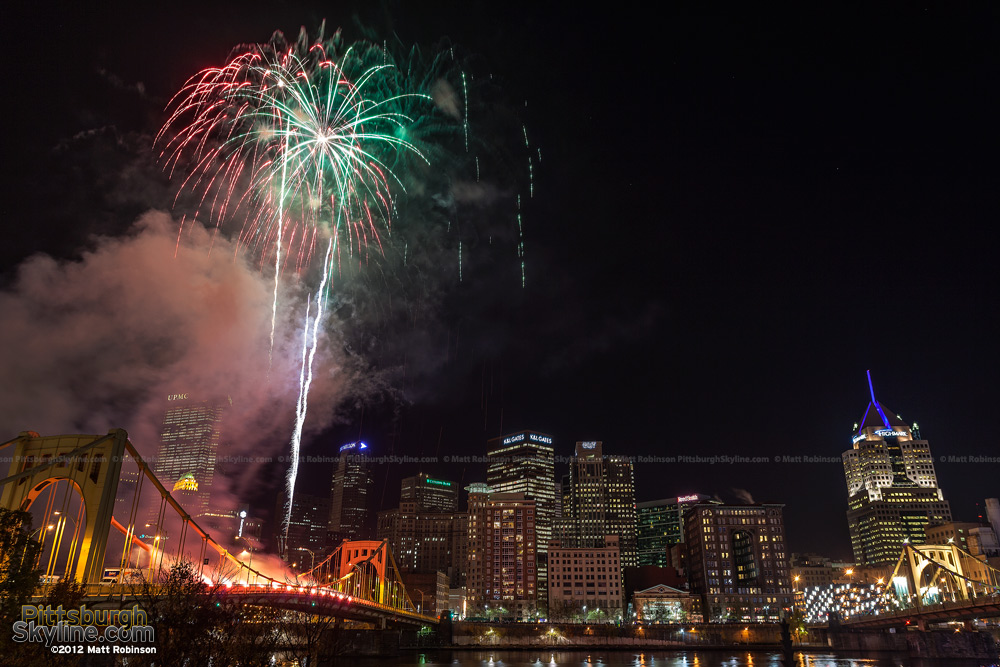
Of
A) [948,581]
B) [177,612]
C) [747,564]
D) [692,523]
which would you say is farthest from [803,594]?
[177,612]

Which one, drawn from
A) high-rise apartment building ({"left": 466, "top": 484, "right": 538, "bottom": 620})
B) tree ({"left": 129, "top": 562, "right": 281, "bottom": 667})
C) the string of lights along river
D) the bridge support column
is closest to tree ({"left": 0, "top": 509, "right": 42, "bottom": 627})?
tree ({"left": 129, "top": 562, "right": 281, "bottom": 667})

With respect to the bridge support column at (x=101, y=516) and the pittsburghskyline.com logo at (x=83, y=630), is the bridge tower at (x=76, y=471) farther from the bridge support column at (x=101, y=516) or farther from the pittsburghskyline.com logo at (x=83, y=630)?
the pittsburghskyline.com logo at (x=83, y=630)

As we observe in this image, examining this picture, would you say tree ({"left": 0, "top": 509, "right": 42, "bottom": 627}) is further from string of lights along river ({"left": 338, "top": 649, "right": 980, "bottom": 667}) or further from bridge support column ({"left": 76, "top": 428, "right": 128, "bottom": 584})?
string of lights along river ({"left": 338, "top": 649, "right": 980, "bottom": 667})

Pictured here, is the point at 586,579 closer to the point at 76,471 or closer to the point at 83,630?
the point at 76,471

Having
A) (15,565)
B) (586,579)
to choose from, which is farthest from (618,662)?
(586,579)

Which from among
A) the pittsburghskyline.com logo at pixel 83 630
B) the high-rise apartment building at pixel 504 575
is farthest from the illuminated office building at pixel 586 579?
the pittsburghskyline.com logo at pixel 83 630

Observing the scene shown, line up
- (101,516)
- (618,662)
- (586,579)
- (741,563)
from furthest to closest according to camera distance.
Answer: (741,563) < (586,579) < (618,662) < (101,516)
